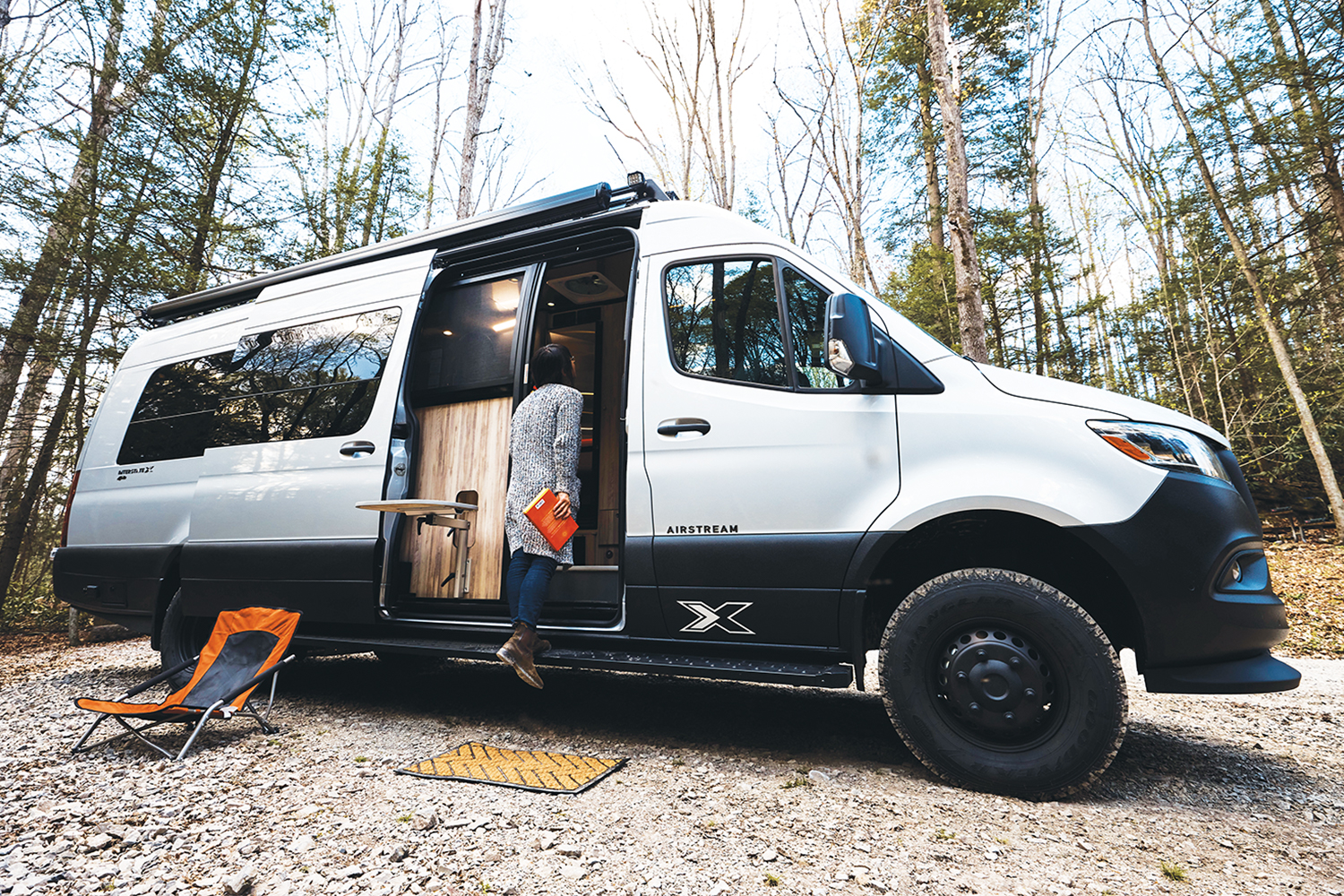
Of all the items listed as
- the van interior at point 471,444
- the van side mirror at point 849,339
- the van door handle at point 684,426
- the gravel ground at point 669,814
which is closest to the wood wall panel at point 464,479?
the van interior at point 471,444

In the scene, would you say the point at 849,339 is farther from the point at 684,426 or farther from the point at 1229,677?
the point at 1229,677

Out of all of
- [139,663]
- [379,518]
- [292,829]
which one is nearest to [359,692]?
[379,518]

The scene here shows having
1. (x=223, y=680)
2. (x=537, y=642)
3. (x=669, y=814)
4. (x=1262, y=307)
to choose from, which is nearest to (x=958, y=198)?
(x=537, y=642)

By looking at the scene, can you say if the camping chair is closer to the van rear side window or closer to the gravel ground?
the gravel ground

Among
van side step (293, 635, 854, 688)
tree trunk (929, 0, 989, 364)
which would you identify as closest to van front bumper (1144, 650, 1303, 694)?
van side step (293, 635, 854, 688)

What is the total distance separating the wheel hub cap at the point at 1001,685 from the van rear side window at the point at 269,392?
327 cm

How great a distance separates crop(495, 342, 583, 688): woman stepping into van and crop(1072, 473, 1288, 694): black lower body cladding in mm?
2212

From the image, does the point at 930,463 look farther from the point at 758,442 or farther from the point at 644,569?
the point at 644,569

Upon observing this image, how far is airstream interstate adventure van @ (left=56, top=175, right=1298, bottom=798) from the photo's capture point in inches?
86.3

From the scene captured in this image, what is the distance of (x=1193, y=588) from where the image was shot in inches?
82.4

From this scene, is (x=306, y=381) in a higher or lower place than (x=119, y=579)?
higher

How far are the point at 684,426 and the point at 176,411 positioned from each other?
12.2 ft

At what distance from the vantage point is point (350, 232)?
10.9m

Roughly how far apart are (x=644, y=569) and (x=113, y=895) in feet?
6.24
